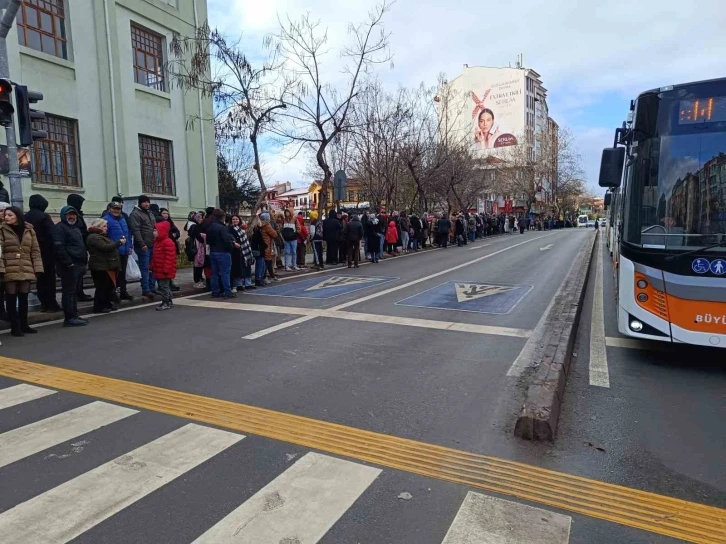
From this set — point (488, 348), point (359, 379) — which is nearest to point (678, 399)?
point (488, 348)

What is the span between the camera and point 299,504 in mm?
3160

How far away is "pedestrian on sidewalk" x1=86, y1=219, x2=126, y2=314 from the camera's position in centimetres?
892

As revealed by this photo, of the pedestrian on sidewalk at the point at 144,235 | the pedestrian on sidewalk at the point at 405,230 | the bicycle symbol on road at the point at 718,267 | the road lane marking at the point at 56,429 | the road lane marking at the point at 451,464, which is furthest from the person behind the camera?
the pedestrian on sidewalk at the point at 405,230

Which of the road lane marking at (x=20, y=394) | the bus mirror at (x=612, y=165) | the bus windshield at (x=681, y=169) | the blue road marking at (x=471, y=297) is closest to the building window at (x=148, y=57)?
the blue road marking at (x=471, y=297)

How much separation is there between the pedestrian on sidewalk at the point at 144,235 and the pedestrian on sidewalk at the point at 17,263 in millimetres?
2596

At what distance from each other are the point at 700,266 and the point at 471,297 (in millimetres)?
5189

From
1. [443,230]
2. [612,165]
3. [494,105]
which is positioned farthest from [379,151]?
[494,105]

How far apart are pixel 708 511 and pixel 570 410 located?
170 centimetres

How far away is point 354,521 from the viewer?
301cm

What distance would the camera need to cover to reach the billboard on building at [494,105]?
90.6 m

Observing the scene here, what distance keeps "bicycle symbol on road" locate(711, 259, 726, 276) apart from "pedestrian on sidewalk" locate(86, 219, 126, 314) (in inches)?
339

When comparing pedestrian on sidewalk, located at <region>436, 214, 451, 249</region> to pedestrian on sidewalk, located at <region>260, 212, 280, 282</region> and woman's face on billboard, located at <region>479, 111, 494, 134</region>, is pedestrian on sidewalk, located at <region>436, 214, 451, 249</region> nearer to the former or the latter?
pedestrian on sidewalk, located at <region>260, 212, 280, 282</region>

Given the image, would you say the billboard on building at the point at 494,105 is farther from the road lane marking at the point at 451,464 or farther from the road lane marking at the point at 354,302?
the road lane marking at the point at 451,464

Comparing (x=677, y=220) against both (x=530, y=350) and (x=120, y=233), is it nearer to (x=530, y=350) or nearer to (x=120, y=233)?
(x=530, y=350)
